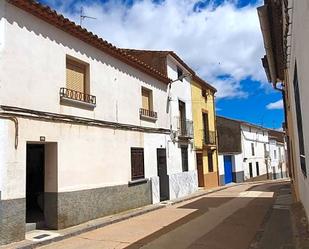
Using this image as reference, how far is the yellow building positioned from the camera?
74.5 ft

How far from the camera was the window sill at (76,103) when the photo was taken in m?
9.89

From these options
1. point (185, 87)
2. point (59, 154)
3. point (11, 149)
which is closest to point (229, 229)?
point (59, 154)

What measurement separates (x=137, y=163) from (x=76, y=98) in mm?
4394

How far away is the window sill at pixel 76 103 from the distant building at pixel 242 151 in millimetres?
18262

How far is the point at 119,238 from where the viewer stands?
8492 mm

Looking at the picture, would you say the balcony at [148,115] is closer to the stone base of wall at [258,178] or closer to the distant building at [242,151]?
the distant building at [242,151]

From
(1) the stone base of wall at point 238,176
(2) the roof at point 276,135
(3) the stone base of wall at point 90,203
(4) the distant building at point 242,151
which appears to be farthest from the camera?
(2) the roof at point 276,135

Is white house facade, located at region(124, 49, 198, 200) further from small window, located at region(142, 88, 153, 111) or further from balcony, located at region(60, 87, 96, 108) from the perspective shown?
balcony, located at region(60, 87, 96, 108)

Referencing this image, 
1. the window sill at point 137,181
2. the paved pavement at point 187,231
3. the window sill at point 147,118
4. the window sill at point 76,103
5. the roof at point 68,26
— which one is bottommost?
the paved pavement at point 187,231

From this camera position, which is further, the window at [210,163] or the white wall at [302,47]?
the window at [210,163]

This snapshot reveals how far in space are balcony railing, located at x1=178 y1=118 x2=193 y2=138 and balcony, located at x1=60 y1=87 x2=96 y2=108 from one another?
8.32m

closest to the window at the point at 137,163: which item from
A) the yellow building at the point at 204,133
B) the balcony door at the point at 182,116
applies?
the balcony door at the point at 182,116

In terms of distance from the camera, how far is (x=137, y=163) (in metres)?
14.0

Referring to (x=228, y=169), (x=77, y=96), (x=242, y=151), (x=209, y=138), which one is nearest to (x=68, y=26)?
(x=77, y=96)
